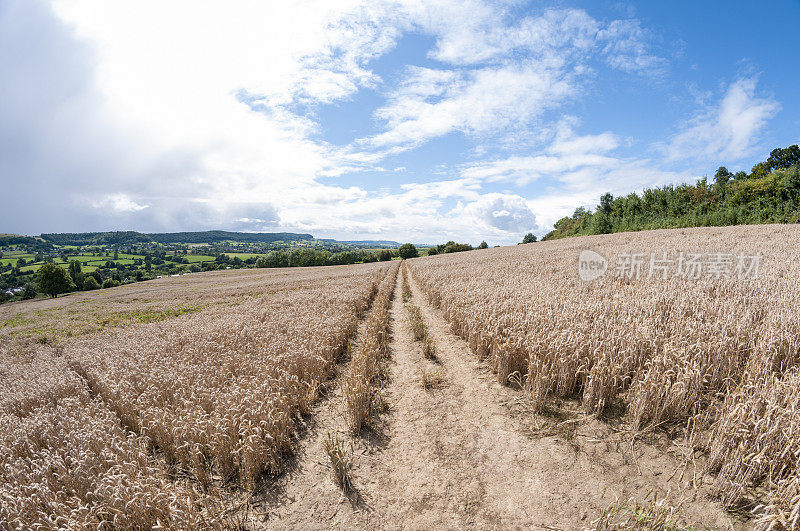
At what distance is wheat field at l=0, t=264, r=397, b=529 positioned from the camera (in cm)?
377

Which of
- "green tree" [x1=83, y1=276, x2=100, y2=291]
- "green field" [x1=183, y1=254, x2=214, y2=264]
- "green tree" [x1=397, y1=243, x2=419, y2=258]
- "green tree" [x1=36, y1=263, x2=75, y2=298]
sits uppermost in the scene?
"green tree" [x1=397, y1=243, x2=419, y2=258]

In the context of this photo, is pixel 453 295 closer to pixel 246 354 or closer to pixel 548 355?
pixel 548 355

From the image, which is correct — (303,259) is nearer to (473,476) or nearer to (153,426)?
(153,426)

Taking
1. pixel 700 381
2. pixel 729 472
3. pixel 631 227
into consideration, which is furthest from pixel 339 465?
pixel 631 227

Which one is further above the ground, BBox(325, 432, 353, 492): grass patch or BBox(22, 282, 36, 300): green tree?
BBox(325, 432, 353, 492): grass patch

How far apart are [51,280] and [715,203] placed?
123 metres

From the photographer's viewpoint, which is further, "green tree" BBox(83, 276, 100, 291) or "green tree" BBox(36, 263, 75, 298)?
"green tree" BBox(83, 276, 100, 291)

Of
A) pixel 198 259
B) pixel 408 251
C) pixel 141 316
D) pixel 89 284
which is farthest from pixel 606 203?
pixel 198 259

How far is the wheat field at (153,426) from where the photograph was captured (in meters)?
3.77

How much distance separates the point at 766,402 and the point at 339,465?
633cm

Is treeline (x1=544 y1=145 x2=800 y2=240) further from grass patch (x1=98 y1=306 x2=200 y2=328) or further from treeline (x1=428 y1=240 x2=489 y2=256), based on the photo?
grass patch (x1=98 y1=306 x2=200 y2=328)

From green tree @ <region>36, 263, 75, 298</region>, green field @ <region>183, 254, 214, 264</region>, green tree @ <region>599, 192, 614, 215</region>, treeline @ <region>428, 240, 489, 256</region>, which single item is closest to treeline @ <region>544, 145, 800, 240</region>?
green tree @ <region>599, 192, 614, 215</region>

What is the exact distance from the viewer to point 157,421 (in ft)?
17.7

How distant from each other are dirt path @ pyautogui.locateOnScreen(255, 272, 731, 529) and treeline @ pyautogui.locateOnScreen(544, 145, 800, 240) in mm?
52979
